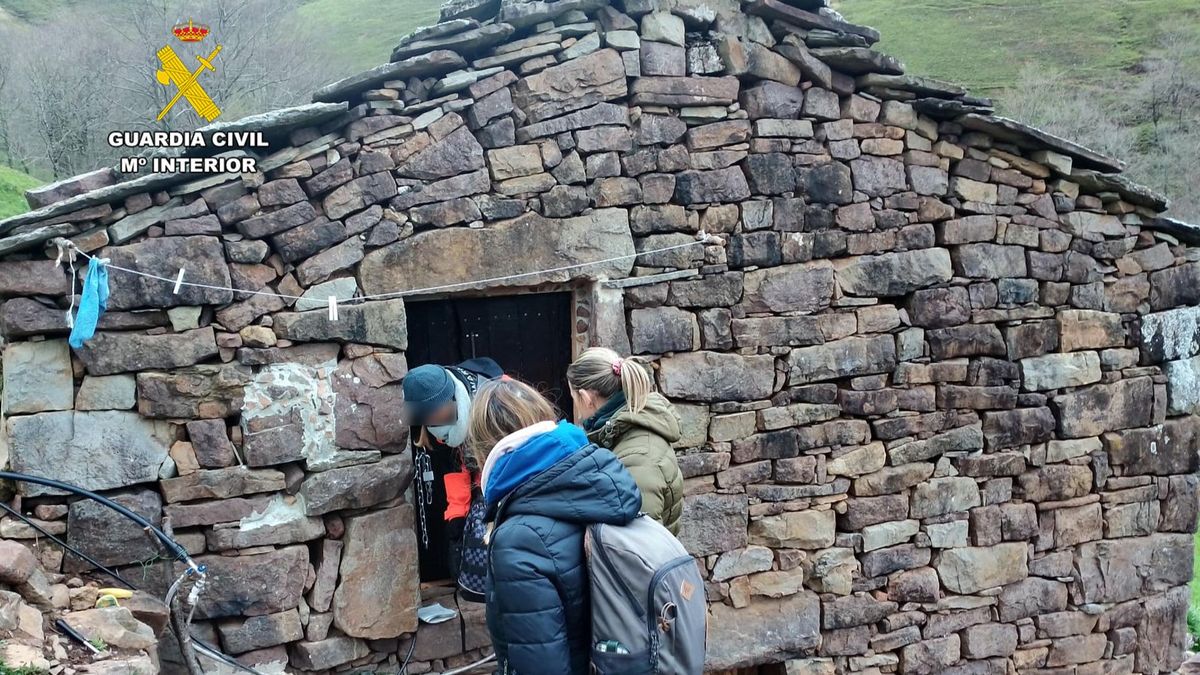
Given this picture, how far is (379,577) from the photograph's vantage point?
3951 mm

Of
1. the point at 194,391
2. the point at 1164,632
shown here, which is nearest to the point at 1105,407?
the point at 1164,632

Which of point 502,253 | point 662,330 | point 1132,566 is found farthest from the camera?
point 1132,566

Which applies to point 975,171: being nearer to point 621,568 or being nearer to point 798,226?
point 798,226

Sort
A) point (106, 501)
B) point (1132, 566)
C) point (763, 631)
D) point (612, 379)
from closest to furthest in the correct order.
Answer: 1. point (612, 379)
2. point (106, 501)
3. point (763, 631)
4. point (1132, 566)

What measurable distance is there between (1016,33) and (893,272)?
25.0 meters

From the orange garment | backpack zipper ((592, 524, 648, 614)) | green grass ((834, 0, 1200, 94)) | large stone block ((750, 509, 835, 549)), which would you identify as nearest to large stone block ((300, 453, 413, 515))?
the orange garment

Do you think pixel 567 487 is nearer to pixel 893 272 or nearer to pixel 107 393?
pixel 107 393

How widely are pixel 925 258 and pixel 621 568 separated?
328 centimetres

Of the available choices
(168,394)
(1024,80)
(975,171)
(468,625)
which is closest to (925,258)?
(975,171)

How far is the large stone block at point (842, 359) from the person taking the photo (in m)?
4.54

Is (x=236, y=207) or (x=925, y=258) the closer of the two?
(x=236, y=207)

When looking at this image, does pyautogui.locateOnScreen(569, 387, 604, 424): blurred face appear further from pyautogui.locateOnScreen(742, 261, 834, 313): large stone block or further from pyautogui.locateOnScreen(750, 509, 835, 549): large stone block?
pyautogui.locateOnScreen(750, 509, 835, 549): large stone block

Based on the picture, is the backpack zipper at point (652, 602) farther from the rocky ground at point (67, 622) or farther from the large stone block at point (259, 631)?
the large stone block at point (259, 631)

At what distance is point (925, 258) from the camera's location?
4738 mm
